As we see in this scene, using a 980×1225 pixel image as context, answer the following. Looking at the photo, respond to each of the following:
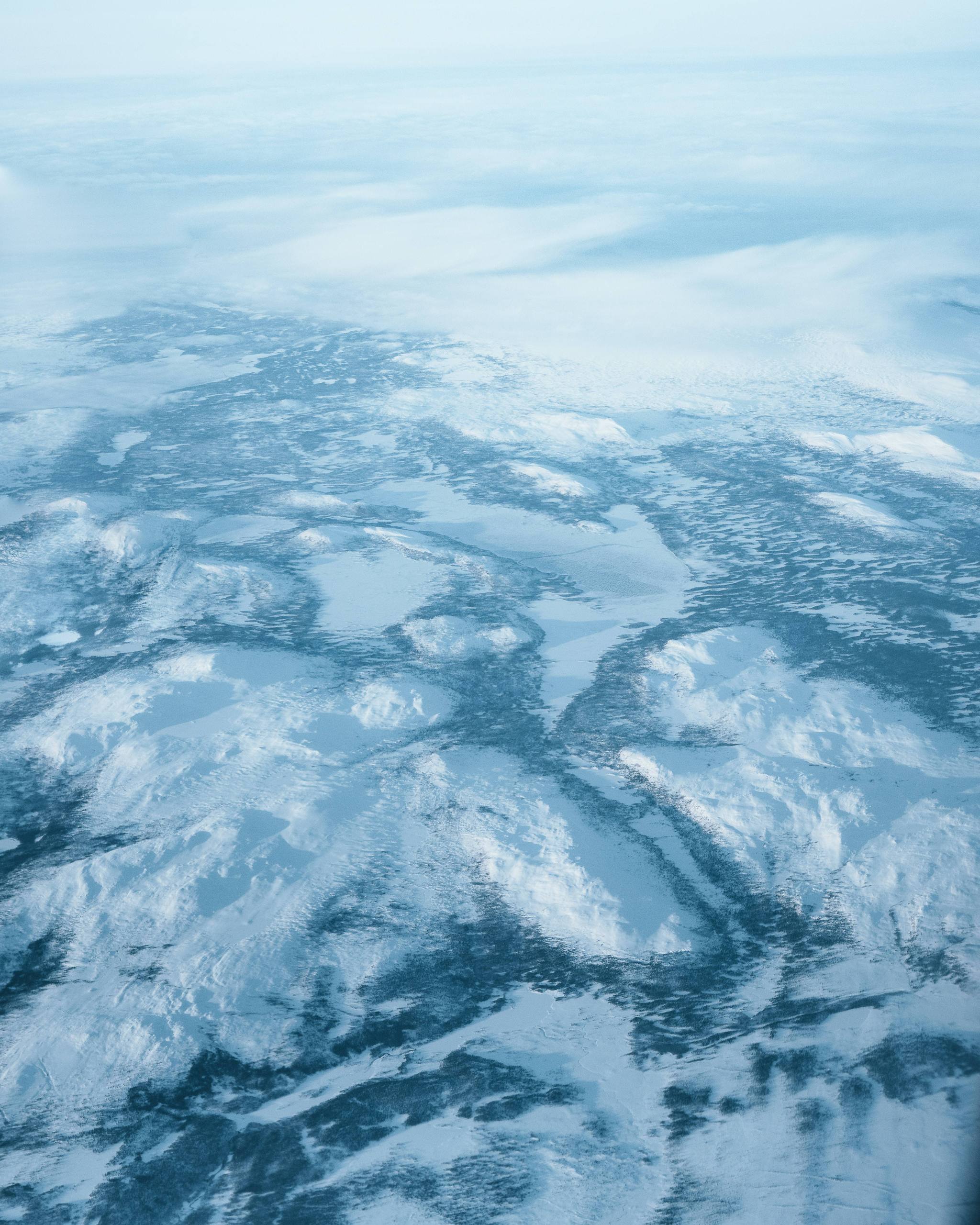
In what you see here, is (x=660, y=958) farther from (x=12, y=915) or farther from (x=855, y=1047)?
(x=12, y=915)

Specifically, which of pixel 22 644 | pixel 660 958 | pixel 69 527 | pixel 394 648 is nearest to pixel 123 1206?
pixel 660 958

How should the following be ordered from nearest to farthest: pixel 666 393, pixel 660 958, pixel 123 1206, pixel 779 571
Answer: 1. pixel 123 1206
2. pixel 660 958
3. pixel 779 571
4. pixel 666 393

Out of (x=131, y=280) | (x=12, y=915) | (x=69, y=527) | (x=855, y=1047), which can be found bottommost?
(x=855, y=1047)

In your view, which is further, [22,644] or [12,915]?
[22,644]

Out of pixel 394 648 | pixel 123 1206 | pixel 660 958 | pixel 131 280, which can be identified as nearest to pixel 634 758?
pixel 660 958

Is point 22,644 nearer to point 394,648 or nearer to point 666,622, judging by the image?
point 394,648

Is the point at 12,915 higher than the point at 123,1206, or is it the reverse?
the point at 12,915

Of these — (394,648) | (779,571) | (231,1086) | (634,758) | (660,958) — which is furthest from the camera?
(779,571)

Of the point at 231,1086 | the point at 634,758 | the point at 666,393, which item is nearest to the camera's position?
the point at 231,1086

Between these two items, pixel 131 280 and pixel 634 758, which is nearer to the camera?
pixel 634 758
